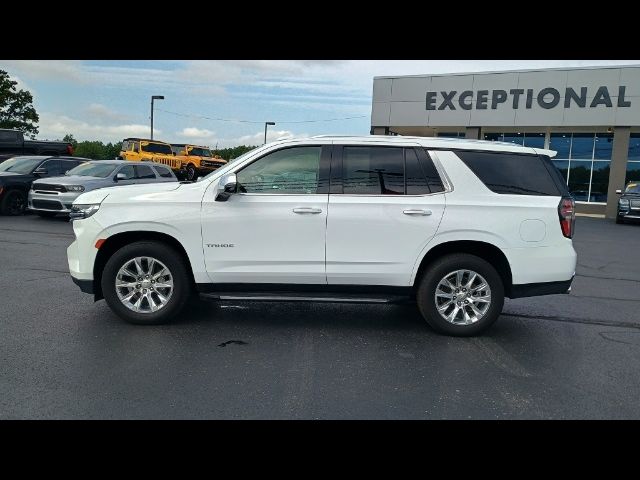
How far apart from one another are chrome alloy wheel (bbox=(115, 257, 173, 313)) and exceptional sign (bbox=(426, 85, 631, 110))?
22084 mm

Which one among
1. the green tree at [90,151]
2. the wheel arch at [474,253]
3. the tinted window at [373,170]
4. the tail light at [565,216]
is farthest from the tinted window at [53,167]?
the green tree at [90,151]

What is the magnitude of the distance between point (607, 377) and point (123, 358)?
158 inches

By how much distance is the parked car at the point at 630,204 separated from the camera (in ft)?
64.3

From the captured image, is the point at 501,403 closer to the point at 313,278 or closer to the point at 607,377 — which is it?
the point at 607,377

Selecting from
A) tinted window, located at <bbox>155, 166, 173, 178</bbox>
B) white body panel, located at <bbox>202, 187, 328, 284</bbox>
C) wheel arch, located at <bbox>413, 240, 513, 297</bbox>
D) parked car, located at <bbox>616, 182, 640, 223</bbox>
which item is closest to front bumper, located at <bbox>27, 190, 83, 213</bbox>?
tinted window, located at <bbox>155, 166, 173, 178</bbox>

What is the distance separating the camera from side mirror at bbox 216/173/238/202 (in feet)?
16.1

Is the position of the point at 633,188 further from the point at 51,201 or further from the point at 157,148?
the point at 157,148

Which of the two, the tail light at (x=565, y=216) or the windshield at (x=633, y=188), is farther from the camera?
the windshield at (x=633, y=188)

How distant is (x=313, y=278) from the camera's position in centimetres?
509

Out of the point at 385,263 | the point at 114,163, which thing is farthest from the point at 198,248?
the point at 114,163

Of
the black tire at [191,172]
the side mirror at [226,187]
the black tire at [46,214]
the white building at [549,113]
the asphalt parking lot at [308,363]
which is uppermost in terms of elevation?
the white building at [549,113]

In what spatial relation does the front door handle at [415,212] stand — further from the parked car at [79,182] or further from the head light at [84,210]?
the parked car at [79,182]

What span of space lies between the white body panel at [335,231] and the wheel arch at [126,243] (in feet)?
0.29
